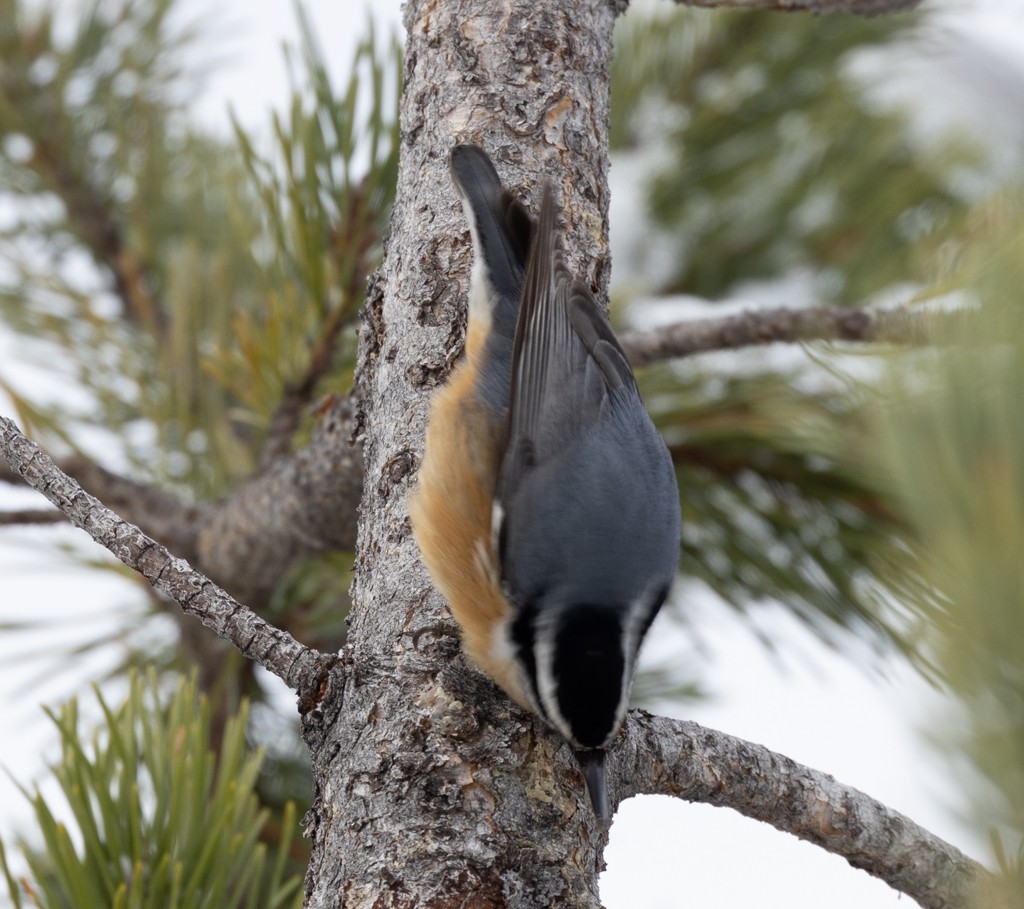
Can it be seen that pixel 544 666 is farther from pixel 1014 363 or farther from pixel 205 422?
pixel 205 422

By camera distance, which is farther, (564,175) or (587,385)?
(587,385)

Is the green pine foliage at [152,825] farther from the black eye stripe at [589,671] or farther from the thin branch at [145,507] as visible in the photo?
the thin branch at [145,507]

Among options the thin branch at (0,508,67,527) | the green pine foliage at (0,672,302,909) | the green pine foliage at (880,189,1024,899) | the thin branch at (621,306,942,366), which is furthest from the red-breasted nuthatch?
the thin branch at (0,508,67,527)

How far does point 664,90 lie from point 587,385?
114cm

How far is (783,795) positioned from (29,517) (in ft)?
3.22

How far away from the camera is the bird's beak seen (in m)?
0.90

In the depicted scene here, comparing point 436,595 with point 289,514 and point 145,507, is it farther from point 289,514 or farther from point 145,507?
point 145,507

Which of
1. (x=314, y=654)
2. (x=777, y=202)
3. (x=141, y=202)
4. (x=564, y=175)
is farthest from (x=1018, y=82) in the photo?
(x=141, y=202)

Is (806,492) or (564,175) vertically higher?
(564,175)

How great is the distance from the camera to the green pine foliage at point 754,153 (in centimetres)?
215

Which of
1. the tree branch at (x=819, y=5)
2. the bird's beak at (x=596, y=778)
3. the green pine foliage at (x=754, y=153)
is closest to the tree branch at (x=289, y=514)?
the bird's beak at (x=596, y=778)

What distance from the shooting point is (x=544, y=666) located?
101cm

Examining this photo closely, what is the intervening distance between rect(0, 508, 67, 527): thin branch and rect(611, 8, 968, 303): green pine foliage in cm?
126

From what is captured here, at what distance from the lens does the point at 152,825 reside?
105cm
